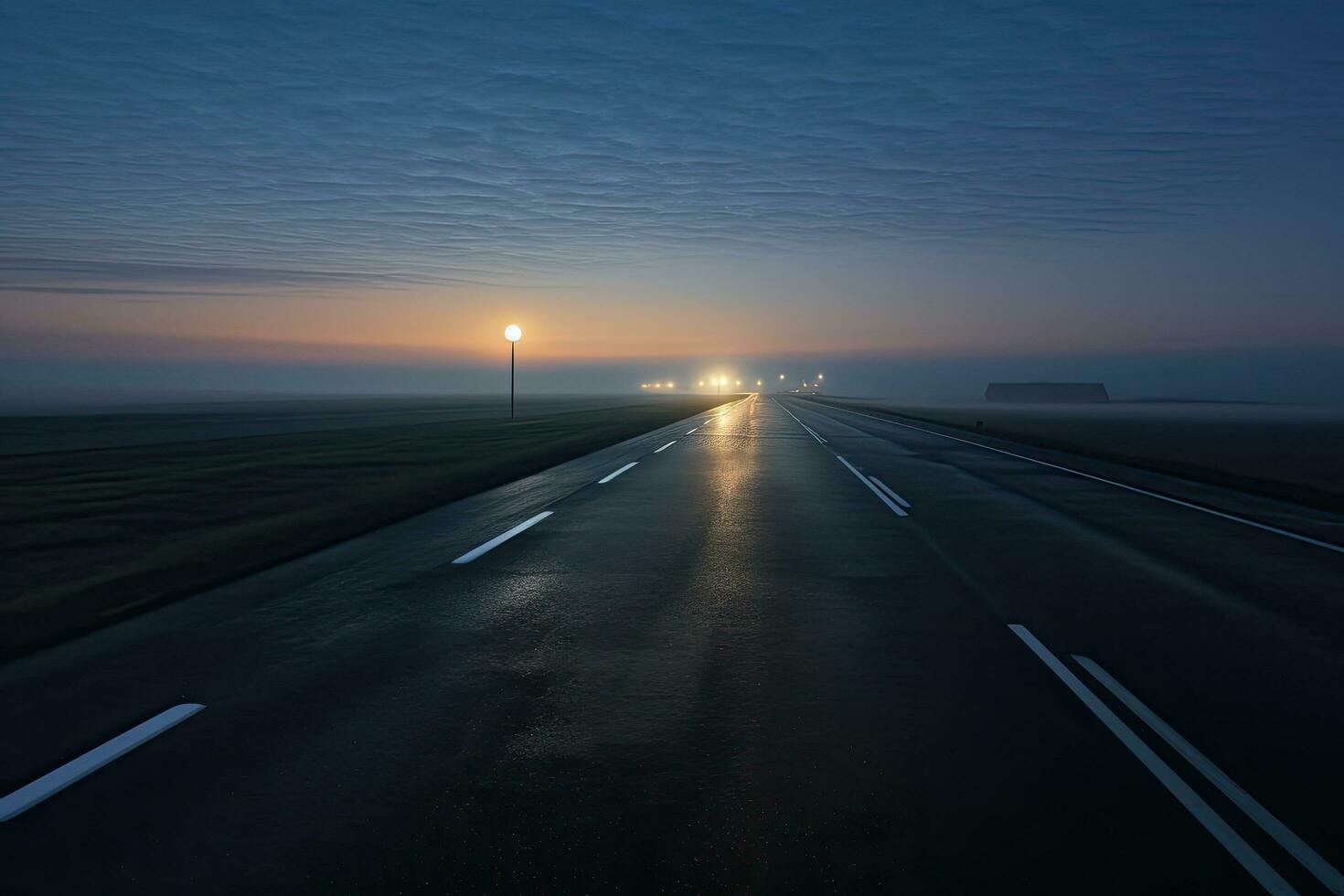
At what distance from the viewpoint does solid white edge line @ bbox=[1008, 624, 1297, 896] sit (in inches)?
140

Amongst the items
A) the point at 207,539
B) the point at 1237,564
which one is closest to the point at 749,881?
the point at 1237,564

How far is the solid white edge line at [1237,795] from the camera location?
3.58m

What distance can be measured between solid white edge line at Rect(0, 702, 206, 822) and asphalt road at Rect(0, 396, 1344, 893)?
0.23 feet

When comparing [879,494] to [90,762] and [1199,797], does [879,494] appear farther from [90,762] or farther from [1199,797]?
[90,762]

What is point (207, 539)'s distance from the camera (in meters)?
11.1

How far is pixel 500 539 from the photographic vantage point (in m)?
11.3

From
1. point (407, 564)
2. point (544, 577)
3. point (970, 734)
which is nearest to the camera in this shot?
point (970, 734)

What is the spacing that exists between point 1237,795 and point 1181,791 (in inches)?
9.3

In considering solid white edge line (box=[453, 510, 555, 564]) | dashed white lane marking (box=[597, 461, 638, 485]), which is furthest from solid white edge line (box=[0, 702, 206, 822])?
dashed white lane marking (box=[597, 461, 638, 485])

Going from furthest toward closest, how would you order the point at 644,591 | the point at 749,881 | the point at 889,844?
the point at 644,591, the point at 889,844, the point at 749,881

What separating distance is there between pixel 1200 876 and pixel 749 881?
1.74m

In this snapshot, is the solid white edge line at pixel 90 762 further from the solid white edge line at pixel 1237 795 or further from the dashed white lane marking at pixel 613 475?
the dashed white lane marking at pixel 613 475

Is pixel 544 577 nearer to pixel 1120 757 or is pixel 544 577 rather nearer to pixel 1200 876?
pixel 1120 757

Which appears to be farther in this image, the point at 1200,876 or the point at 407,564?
the point at 407,564
